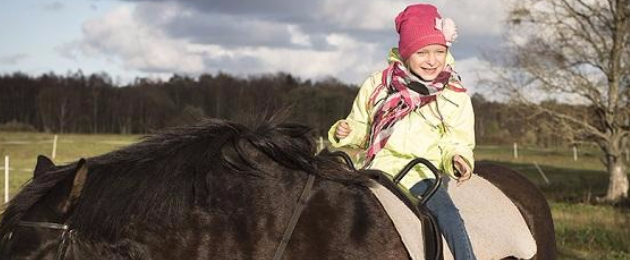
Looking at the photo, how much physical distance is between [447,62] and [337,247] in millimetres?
1375

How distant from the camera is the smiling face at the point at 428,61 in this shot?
10.8ft

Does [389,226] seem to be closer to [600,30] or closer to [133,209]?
[133,209]

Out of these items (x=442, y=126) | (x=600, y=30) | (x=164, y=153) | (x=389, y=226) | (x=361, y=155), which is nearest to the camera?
(x=164, y=153)

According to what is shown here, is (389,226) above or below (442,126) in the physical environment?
below

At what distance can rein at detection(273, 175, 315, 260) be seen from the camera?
8.13 ft

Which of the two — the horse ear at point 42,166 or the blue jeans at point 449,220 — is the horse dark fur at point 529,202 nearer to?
the blue jeans at point 449,220

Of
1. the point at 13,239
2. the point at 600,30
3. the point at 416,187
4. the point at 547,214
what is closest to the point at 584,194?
the point at 600,30

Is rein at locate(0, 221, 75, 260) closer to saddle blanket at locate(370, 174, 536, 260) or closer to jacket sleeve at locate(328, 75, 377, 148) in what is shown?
saddle blanket at locate(370, 174, 536, 260)

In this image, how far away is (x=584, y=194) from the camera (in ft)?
79.4

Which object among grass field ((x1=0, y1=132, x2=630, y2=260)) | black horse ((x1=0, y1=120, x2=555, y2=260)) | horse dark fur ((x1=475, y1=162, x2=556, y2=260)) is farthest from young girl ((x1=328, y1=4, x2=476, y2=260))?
grass field ((x1=0, y1=132, x2=630, y2=260))

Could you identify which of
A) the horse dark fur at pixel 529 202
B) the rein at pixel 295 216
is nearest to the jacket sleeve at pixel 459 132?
the rein at pixel 295 216

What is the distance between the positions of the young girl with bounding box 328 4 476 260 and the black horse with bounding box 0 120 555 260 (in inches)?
18.1

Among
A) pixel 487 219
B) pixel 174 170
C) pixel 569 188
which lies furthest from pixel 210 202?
pixel 569 188

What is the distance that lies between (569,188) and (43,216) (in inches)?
1052
